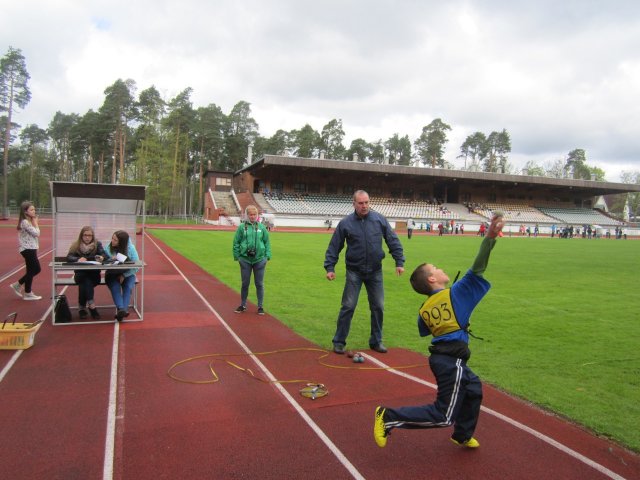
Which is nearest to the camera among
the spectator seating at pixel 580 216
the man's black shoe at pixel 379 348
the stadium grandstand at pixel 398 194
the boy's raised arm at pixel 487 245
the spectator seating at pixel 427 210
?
the boy's raised arm at pixel 487 245

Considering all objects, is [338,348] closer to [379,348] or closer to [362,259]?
[379,348]

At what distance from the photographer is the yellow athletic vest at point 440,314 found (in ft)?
11.1

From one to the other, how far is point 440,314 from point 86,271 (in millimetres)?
6468

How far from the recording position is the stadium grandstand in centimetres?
5494

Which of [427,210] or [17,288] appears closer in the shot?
[17,288]

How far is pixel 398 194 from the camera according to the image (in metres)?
65.1

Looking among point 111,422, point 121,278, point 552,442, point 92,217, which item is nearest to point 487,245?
point 552,442

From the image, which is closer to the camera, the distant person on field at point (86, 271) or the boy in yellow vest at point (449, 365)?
the boy in yellow vest at point (449, 365)

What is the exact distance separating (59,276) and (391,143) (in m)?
105

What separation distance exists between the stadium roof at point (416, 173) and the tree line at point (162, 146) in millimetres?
11893

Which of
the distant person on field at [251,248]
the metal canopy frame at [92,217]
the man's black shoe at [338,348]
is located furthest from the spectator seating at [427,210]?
the man's black shoe at [338,348]

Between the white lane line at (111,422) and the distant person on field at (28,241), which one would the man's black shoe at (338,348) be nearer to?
the white lane line at (111,422)

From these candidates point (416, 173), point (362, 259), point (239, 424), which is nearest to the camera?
point (239, 424)

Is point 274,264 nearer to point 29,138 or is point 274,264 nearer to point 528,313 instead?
point 528,313
